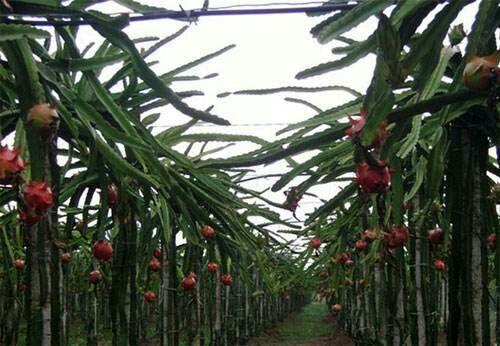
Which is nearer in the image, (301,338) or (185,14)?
(185,14)

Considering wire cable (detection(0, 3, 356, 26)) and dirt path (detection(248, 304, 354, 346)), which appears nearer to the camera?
wire cable (detection(0, 3, 356, 26))

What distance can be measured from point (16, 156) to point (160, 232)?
8.64 feet

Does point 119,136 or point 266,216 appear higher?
point 119,136

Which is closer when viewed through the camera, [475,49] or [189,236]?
[475,49]

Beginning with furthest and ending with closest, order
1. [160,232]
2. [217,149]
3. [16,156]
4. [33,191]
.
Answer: [160,232]
[217,149]
[33,191]
[16,156]

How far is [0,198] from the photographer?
256 cm

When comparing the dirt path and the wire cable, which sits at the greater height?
the wire cable

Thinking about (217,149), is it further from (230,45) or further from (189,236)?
(230,45)

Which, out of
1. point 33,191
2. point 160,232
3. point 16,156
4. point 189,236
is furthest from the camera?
point 160,232

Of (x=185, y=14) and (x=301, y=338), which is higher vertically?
(x=185, y=14)

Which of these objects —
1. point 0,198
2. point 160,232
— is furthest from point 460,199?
point 160,232

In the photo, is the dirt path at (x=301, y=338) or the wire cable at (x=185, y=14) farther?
the dirt path at (x=301, y=338)

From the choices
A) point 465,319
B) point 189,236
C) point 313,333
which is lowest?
point 313,333

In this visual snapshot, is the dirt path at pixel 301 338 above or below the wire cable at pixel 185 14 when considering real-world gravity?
below
